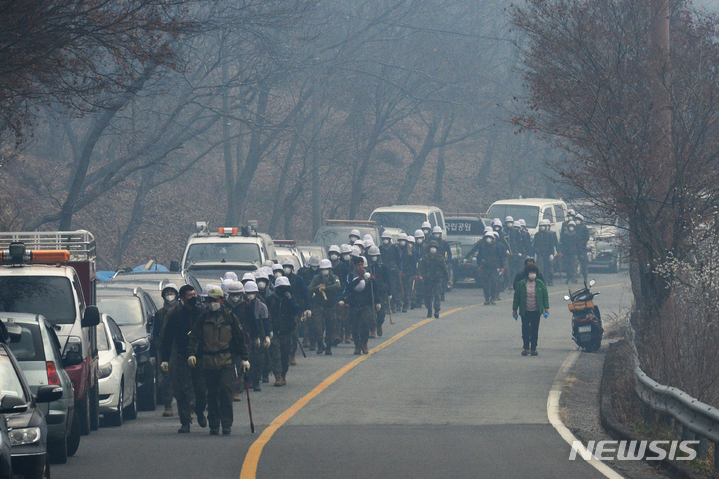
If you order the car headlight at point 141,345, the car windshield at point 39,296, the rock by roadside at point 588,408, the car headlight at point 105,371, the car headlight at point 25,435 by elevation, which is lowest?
the rock by roadside at point 588,408

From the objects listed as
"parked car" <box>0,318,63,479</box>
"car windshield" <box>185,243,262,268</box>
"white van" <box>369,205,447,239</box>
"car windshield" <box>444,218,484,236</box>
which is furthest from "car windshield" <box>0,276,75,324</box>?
"car windshield" <box>444,218,484,236</box>

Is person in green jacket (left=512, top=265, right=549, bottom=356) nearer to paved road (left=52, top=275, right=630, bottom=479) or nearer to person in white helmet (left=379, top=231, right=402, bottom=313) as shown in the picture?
paved road (left=52, top=275, right=630, bottom=479)

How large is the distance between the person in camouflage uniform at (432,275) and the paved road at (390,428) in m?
3.98

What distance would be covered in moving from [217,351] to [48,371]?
231 centimetres

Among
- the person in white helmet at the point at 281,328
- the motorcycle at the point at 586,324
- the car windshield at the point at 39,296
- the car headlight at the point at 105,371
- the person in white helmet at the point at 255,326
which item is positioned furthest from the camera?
the motorcycle at the point at 586,324

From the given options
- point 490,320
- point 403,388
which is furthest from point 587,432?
point 490,320

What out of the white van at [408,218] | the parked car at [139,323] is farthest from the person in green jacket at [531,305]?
the white van at [408,218]

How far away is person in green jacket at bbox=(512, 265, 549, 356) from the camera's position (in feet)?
62.1

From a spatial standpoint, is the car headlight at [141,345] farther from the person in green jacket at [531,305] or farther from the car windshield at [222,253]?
the person in green jacket at [531,305]

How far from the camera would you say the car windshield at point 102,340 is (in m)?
12.8

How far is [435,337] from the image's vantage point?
21.4m

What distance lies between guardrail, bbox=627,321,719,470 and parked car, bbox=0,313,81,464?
5244 millimetres

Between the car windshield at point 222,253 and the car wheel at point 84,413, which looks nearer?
the car wheel at point 84,413

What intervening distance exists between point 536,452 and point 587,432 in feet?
5.51
